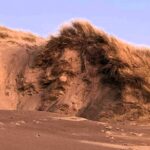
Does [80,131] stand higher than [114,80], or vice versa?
[114,80]

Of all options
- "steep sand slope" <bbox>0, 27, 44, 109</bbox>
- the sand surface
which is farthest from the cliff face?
the sand surface

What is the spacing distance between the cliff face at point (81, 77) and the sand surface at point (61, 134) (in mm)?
2805

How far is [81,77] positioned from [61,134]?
644 centimetres

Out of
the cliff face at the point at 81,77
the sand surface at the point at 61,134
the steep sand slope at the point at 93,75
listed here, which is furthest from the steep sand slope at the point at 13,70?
the sand surface at the point at 61,134

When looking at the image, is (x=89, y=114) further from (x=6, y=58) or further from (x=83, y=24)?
(x=6, y=58)

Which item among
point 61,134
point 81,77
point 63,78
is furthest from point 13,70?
point 61,134

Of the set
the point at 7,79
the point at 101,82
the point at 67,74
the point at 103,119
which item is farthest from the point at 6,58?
the point at 103,119

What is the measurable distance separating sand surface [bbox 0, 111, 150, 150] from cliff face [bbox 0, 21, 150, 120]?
281cm

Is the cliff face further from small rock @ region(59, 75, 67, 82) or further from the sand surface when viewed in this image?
the sand surface

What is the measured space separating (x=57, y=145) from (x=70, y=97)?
7723 mm

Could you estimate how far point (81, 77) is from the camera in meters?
14.6

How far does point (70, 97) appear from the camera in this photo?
1405 cm

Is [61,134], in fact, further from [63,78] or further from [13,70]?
[13,70]

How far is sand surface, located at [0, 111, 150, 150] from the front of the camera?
6196mm
